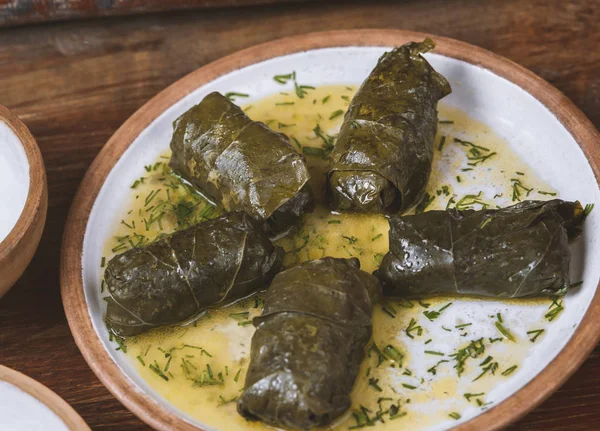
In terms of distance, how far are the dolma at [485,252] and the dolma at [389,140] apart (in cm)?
25

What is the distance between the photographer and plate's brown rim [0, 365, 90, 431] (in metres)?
3.37

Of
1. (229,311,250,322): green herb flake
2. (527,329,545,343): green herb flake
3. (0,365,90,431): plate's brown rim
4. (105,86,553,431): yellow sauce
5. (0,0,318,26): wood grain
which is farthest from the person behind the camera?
(0,0,318,26): wood grain

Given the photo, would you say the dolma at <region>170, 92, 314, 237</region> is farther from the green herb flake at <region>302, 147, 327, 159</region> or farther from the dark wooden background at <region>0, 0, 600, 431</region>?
the dark wooden background at <region>0, 0, 600, 431</region>

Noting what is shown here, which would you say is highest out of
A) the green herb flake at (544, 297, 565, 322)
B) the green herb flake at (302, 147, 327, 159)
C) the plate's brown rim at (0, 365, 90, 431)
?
the green herb flake at (302, 147, 327, 159)

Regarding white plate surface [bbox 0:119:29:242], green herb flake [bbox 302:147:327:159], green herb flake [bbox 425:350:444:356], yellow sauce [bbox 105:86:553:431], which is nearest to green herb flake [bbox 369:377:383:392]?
yellow sauce [bbox 105:86:553:431]

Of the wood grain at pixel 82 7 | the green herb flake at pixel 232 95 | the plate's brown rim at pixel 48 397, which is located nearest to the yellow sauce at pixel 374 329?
the green herb flake at pixel 232 95

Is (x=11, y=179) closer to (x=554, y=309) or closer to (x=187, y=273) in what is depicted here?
(x=187, y=273)

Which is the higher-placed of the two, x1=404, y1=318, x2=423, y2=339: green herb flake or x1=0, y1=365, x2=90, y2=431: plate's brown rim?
x1=404, y1=318, x2=423, y2=339: green herb flake

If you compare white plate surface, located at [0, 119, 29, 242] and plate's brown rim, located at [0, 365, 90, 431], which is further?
white plate surface, located at [0, 119, 29, 242]

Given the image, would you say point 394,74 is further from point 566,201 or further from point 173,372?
point 173,372

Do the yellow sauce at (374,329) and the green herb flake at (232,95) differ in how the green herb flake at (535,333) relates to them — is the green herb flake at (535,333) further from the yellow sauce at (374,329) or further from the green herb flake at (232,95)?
the green herb flake at (232,95)

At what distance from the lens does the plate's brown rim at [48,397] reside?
11.0 feet

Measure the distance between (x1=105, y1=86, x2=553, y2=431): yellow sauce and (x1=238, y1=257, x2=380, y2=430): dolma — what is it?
0.52 feet

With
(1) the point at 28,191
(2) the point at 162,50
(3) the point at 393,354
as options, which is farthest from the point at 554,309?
(2) the point at 162,50
